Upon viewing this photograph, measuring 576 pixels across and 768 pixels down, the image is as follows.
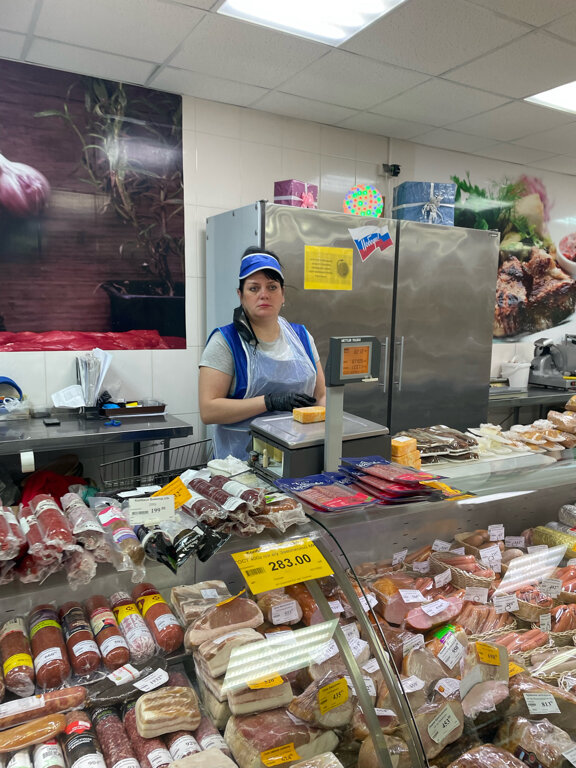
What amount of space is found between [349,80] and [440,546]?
10.1ft

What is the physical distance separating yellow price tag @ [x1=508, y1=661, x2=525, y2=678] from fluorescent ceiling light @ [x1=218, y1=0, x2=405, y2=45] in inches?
111

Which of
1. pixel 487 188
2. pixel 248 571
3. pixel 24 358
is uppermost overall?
pixel 487 188

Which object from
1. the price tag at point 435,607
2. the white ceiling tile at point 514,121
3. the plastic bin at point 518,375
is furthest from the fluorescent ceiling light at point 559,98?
the price tag at point 435,607

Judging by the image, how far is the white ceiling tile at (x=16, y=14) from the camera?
2674 millimetres

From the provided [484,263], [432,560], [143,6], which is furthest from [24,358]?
[484,263]

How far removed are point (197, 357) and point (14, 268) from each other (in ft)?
4.47

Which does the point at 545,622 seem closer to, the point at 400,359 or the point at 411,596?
the point at 411,596

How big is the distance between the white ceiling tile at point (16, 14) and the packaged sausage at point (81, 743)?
3.08 metres

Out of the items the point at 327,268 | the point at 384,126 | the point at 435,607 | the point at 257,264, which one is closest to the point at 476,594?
the point at 435,607

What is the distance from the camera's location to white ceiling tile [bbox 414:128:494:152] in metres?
4.68

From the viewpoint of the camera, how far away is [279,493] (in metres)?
1.47

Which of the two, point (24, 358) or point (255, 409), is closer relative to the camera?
point (255, 409)

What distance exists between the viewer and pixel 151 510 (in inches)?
50.3

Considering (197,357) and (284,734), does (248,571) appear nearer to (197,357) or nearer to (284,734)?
(284,734)
